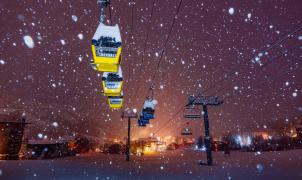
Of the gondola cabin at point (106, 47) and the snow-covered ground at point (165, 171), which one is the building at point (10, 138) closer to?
the snow-covered ground at point (165, 171)

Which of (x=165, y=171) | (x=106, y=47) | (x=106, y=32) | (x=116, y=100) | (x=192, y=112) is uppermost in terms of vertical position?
(x=106, y=32)

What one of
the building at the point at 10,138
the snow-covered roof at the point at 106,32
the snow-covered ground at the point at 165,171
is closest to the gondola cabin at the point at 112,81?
the snow-covered roof at the point at 106,32

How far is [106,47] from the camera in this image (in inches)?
280

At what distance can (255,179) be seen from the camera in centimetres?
1148

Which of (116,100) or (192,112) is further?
(192,112)

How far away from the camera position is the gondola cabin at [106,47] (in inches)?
280

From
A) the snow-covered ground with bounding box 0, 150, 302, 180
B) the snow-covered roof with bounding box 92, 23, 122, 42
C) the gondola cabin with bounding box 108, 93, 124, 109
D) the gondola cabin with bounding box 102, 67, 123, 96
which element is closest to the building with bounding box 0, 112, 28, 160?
the snow-covered ground with bounding box 0, 150, 302, 180

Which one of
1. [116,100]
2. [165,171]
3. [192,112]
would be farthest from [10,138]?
[192,112]

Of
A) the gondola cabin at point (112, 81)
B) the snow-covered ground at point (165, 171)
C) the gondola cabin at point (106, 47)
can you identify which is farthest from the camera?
the snow-covered ground at point (165, 171)

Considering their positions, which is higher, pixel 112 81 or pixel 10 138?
pixel 112 81

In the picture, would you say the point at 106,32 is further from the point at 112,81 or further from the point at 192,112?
the point at 192,112

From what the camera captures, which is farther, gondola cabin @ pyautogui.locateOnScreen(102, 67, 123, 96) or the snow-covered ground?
the snow-covered ground

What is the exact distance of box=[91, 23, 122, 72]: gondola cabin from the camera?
7.12 meters

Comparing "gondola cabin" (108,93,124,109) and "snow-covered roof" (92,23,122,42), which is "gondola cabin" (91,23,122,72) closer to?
"snow-covered roof" (92,23,122,42)
